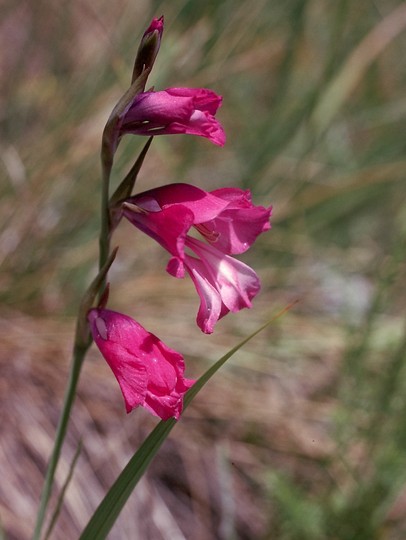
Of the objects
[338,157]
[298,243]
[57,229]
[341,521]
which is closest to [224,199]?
[341,521]

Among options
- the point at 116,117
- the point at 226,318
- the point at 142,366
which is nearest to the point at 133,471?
the point at 142,366

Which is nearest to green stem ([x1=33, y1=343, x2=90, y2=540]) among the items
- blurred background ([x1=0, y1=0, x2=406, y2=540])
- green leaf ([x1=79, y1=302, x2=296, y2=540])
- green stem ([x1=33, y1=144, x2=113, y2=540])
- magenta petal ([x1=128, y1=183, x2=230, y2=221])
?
green stem ([x1=33, y1=144, x2=113, y2=540])

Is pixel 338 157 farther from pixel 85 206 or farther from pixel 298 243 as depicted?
pixel 85 206

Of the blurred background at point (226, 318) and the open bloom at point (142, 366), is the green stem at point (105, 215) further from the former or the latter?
the blurred background at point (226, 318)

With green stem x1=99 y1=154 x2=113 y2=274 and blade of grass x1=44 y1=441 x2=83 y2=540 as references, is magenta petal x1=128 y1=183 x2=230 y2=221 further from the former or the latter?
blade of grass x1=44 y1=441 x2=83 y2=540

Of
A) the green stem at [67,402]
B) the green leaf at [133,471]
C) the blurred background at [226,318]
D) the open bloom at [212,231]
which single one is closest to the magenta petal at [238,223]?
the open bloom at [212,231]
